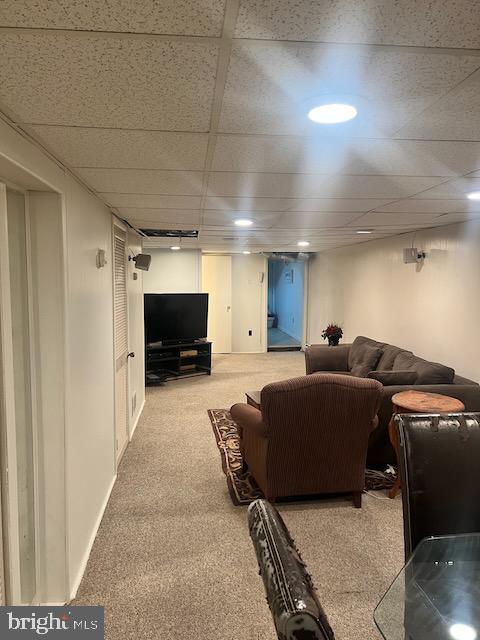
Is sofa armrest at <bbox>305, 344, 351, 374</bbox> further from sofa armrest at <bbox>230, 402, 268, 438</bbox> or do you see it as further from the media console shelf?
sofa armrest at <bbox>230, 402, 268, 438</bbox>

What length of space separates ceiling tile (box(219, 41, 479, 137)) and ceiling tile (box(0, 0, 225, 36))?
4.7 inches

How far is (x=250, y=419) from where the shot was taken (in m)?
2.94

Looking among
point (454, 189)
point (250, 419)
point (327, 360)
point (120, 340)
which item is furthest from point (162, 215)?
point (327, 360)

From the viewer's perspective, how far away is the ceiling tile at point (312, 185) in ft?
6.86

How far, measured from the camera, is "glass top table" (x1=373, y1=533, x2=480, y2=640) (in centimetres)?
141

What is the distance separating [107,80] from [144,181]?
1.15m

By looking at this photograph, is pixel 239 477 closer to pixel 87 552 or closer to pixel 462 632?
pixel 87 552

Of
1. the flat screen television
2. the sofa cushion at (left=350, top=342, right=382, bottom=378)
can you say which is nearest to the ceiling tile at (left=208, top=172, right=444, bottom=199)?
the sofa cushion at (left=350, top=342, right=382, bottom=378)

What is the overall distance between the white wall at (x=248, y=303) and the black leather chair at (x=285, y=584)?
8167mm

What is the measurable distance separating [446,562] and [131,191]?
241cm

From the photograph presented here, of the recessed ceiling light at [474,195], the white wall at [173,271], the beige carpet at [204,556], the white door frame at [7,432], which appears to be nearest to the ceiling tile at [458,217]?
the recessed ceiling light at [474,195]

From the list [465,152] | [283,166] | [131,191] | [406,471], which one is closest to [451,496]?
[406,471]

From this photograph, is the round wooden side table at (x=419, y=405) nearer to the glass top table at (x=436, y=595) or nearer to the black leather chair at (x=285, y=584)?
the glass top table at (x=436, y=595)

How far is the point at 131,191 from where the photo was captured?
2.45 meters
